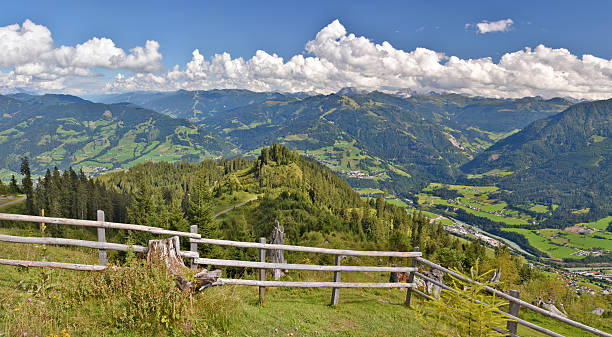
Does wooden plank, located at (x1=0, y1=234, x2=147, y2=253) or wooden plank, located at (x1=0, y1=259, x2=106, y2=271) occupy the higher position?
wooden plank, located at (x1=0, y1=234, x2=147, y2=253)

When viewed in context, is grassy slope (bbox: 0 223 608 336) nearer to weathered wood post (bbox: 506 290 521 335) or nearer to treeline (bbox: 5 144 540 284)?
weathered wood post (bbox: 506 290 521 335)

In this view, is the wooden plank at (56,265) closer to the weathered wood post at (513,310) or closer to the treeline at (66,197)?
the weathered wood post at (513,310)

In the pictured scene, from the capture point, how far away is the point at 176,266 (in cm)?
821

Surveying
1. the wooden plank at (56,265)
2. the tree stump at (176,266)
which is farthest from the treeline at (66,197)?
the tree stump at (176,266)

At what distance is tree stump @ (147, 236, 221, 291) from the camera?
7608 millimetres

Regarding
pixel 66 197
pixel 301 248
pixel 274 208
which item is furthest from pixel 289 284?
pixel 66 197

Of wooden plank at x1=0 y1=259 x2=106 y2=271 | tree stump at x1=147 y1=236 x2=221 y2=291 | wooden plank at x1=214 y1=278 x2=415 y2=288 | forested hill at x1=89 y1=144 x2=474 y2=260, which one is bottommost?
forested hill at x1=89 y1=144 x2=474 y2=260

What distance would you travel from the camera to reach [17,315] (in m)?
6.38

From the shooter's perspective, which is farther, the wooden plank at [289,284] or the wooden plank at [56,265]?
the wooden plank at [289,284]

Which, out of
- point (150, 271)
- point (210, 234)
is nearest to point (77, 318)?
point (150, 271)

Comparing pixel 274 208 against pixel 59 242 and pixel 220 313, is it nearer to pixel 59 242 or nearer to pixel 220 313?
pixel 59 242

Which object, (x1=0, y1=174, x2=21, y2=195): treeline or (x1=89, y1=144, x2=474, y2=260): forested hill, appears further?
(x1=0, y1=174, x2=21, y2=195): treeline

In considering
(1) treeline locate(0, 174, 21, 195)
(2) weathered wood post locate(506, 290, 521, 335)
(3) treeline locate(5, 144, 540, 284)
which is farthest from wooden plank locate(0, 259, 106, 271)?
(1) treeline locate(0, 174, 21, 195)

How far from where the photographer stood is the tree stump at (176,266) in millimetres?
7608
